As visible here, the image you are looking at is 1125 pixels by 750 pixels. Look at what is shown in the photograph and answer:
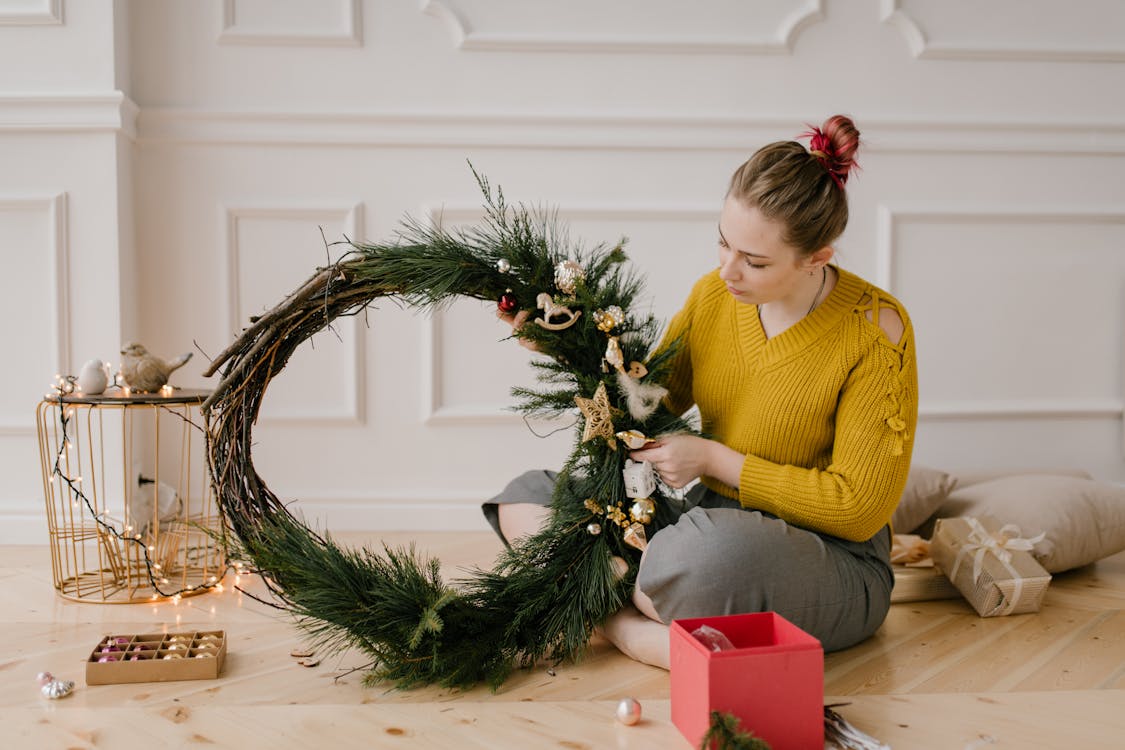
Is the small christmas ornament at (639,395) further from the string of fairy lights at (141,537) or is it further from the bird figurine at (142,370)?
the bird figurine at (142,370)

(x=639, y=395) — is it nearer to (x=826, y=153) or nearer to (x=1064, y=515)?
(x=826, y=153)

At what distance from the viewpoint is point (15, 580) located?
2.00 m

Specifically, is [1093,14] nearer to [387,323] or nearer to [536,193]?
[536,193]

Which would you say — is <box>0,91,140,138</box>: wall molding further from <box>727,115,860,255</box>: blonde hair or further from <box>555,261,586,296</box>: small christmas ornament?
<box>727,115,860,255</box>: blonde hair

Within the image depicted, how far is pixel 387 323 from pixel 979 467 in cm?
161

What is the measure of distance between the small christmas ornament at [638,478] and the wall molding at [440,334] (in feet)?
3.07

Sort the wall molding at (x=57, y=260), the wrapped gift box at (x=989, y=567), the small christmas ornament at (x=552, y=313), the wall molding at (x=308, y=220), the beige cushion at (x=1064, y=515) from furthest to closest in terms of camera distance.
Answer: the wall molding at (x=308, y=220) → the wall molding at (x=57, y=260) → the beige cushion at (x=1064, y=515) → the wrapped gift box at (x=989, y=567) → the small christmas ornament at (x=552, y=313)

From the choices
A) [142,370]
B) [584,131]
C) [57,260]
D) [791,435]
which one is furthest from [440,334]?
[791,435]

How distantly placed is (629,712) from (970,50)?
6.52 ft

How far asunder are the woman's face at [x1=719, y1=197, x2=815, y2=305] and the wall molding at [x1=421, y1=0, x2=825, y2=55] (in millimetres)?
1103

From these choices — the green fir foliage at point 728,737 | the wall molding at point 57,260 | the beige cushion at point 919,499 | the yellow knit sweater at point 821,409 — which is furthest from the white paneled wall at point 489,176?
the green fir foliage at point 728,737

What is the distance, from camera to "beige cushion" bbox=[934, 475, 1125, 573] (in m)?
1.98

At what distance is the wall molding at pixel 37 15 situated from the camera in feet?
7.43

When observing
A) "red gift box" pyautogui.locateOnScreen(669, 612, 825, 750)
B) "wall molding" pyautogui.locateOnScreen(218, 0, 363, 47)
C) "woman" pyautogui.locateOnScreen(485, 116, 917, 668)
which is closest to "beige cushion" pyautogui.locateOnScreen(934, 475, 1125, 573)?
"woman" pyautogui.locateOnScreen(485, 116, 917, 668)
